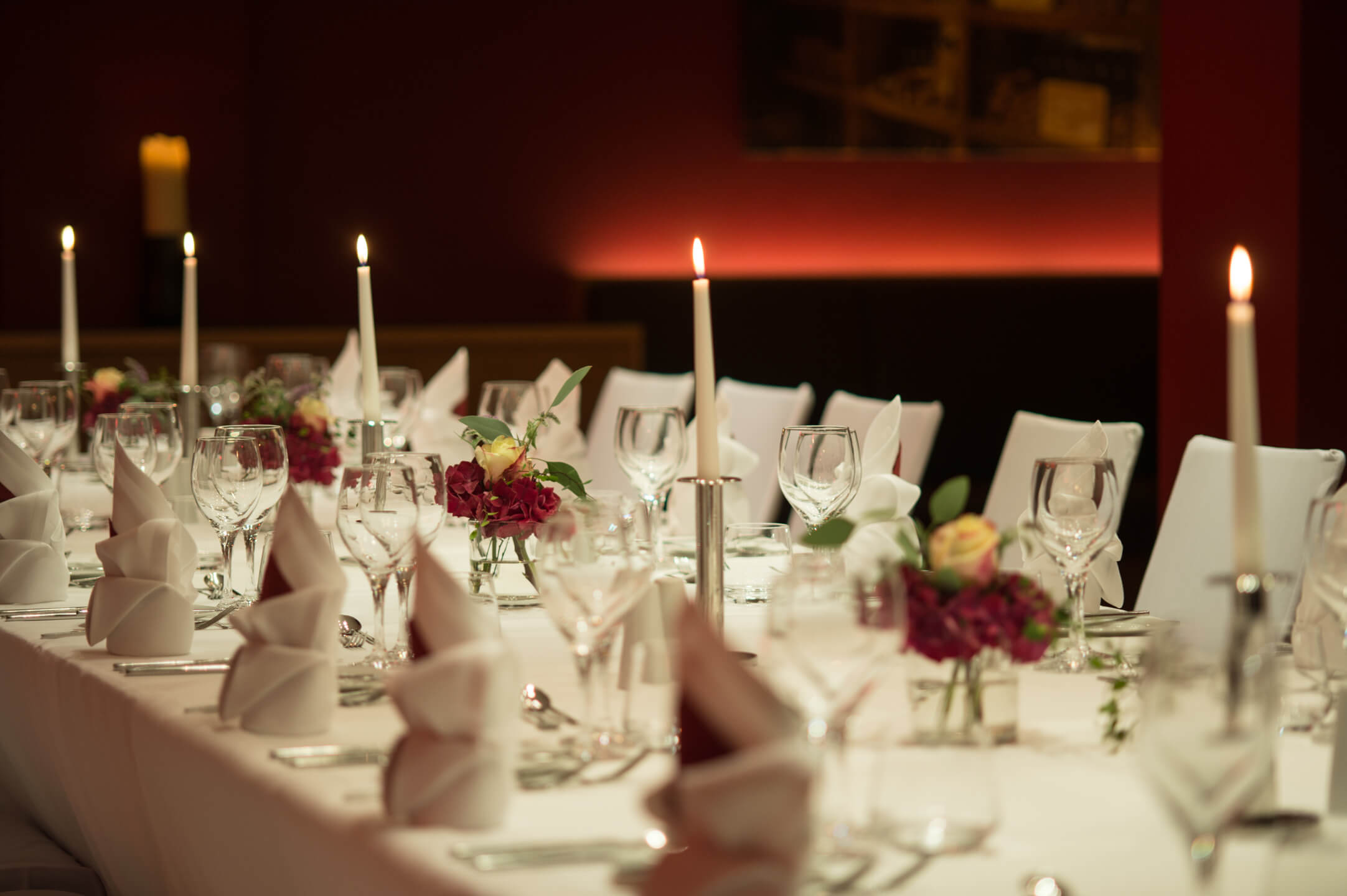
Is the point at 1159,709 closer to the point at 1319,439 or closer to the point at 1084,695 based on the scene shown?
the point at 1084,695

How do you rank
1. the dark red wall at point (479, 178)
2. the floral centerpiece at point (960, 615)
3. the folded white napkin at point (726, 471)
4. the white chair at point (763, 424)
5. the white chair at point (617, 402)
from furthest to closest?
the dark red wall at point (479, 178) < the white chair at point (617, 402) < the white chair at point (763, 424) < the folded white napkin at point (726, 471) < the floral centerpiece at point (960, 615)

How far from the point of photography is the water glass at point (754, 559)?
205 centimetres

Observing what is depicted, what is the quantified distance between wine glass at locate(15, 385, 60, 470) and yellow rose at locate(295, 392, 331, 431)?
410 mm

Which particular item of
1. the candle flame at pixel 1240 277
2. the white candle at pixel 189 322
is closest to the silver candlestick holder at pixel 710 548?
the candle flame at pixel 1240 277

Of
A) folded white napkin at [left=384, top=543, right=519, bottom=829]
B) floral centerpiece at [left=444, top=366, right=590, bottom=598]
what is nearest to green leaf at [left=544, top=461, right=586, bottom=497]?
floral centerpiece at [left=444, top=366, right=590, bottom=598]

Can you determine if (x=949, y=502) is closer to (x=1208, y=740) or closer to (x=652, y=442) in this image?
(x=1208, y=740)

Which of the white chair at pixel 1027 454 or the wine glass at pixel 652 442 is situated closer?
the wine glass at pixel 652 442

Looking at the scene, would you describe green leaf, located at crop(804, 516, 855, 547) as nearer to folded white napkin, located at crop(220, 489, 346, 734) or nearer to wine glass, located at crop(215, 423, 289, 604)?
folded white napkin, located at crop(220, 489, 346, 734)

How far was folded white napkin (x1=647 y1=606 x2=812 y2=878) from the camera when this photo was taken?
0.91m

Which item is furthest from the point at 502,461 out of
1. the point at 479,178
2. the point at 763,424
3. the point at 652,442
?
the point at 479,178

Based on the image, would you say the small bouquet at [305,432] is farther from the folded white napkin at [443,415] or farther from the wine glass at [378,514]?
the wine glass at [378,514]

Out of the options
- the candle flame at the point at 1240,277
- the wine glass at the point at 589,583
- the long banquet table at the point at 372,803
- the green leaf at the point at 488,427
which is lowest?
the long banquet table at the point at 372,803

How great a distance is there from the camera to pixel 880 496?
77.0 inches

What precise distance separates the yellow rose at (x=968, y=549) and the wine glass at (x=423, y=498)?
22.5 inches
